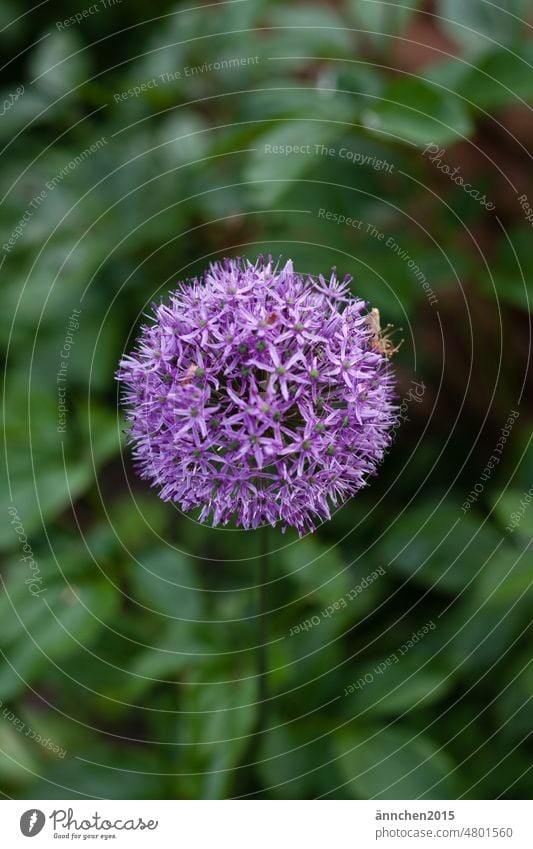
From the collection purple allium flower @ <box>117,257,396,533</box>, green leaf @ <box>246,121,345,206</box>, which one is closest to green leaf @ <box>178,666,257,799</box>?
purple allium flower @ <box>117,257,396,533</box>

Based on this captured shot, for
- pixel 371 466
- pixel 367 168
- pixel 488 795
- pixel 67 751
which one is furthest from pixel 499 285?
pixel 67 751

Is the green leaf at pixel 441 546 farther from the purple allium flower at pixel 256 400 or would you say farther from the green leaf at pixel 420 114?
the green leaf at pixel 420 114

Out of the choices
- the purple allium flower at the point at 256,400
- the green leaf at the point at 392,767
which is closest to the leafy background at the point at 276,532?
the green leaf at the point at 392,767

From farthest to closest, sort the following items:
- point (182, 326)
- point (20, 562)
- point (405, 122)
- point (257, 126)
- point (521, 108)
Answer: point (521, 108), point (20, 562), point (257, 126), point (405, 122), point (182, 326)

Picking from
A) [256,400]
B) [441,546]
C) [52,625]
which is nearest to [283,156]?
[256,400]

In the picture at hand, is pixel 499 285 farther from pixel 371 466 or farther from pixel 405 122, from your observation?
pixel 371 466

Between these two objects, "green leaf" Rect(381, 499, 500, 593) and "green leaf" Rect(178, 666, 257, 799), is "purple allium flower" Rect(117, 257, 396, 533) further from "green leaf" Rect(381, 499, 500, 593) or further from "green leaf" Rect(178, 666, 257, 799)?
"green leaf" Rect(381, 499, 500, 593)
